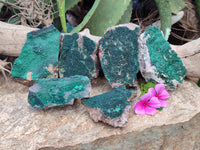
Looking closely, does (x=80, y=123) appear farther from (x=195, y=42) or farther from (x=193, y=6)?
(x=193, y=6)

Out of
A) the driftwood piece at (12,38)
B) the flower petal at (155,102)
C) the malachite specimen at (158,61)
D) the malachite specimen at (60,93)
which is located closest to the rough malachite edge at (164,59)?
the malachite specimen at (158,61)

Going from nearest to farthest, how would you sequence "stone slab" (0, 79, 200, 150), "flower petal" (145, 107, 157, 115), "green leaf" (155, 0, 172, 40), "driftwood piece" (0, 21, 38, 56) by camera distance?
"stone slab" (0, 79, 200, 150), "flower petal" (145, 107, 157, 115), "driftwood piece" (0, 21, 38, 56), "green leaf" (155, 0, 172, 40)

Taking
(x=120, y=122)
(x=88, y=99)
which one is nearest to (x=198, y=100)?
(x=120, y=122)

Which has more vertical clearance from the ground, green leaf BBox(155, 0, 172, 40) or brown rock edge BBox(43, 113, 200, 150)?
green leaf BBox(155, 0, 172, 40)

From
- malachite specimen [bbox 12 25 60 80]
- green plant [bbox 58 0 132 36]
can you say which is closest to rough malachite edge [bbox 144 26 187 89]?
green plant [bbox 58 0 132 36]

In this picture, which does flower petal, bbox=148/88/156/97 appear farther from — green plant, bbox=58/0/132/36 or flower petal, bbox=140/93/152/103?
green plant, bbox=58/0/132/36

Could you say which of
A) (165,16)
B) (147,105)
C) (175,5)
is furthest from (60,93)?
(175,5)

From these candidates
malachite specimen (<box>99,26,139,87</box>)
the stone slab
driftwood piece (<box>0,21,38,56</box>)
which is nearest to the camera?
the stone slab

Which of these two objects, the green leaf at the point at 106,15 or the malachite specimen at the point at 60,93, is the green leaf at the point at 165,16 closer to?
the green leaf at the point at 106,15
